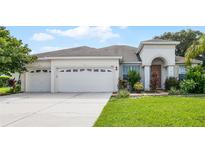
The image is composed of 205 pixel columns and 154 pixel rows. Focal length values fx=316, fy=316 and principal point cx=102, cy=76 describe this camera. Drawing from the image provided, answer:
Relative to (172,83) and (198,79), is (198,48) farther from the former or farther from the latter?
Answer: (172,83)

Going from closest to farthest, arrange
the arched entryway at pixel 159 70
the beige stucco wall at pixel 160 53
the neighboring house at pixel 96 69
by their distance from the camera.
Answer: the neighboring house at pixel 96 69, the beige stucco wall at pixel 160 53, the arched entryway at pixel 159 70

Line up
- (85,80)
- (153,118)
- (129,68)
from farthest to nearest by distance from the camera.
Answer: (129,68) → (85,80) → (153,118)

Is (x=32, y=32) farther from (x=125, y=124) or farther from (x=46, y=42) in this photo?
(x=125, y=124)

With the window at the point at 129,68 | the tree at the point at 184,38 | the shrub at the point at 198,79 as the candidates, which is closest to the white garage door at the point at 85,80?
the window at the point at 129,68

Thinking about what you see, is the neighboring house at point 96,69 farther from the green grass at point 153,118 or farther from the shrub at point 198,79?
the green grass at point 153,118

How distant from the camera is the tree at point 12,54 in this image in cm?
2165

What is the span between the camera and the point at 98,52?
2456cm

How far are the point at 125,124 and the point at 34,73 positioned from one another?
17002mm

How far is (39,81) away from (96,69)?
15.6 ft

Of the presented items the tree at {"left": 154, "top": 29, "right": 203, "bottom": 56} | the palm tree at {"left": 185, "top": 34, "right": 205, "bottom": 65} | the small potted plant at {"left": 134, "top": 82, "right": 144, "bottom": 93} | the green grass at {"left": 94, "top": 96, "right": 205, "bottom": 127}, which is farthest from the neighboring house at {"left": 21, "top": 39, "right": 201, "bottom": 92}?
the green grass at {"left": 94, "top": 96, "right": 205, "bottom": 127}

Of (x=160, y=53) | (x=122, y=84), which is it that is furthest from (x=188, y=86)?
(x=122, y=84)
